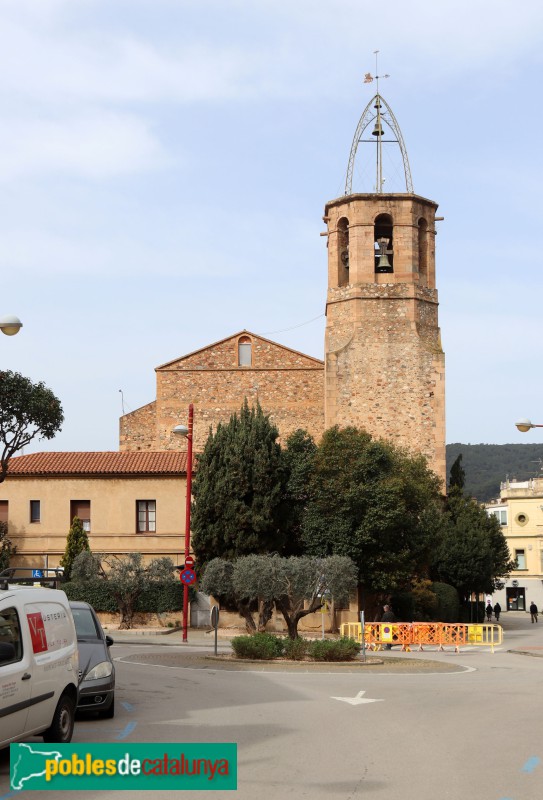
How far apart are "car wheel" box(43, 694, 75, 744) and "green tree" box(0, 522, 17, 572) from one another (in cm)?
3274

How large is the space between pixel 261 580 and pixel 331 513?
1144cm

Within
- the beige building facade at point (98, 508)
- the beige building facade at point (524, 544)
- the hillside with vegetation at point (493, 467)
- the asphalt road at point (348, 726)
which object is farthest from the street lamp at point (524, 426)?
the hillside with vegetation at point (493, 467)

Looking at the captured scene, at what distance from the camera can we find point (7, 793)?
9.35 metres

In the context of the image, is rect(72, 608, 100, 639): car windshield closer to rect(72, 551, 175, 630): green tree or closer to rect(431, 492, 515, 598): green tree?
rect(72, 551, 175, 630): green tree

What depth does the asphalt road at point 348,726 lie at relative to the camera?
9.62 metres

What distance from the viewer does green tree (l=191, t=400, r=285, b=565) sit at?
4119 cm

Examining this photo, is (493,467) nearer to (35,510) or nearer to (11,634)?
(35,510)

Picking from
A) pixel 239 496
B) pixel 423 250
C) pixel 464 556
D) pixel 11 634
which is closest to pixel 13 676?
pixel 11 634

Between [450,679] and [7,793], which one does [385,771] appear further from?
[450,679]

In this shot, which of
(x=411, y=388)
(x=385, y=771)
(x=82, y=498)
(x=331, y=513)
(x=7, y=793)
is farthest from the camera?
(x=411, y=388)

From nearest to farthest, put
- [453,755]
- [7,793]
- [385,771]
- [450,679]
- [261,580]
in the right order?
[7,793] → [385,771] → [453,755] → [450,679] → [261,580]

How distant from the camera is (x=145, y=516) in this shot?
147 ft

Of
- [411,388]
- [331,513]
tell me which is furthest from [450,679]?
[411,388]

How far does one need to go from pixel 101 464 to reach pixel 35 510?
10.4ft
